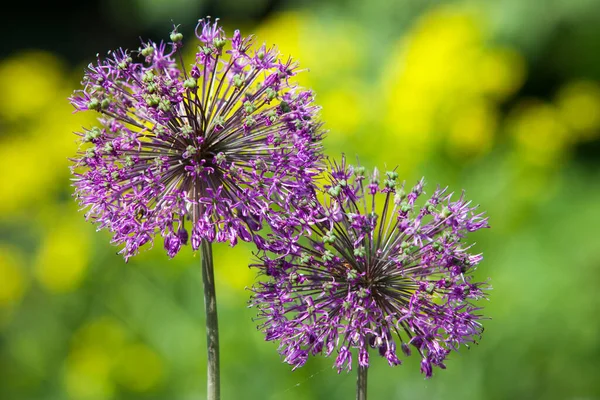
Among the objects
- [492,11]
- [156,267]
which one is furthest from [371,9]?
[156,267]

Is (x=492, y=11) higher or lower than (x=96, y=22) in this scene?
lower

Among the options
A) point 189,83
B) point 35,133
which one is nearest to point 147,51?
point 189,83

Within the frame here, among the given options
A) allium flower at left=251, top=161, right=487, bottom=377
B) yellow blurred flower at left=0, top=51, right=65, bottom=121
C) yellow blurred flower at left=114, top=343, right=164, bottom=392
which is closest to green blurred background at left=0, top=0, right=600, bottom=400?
yellow blurred flower at left=114, top=343, right=164, bottom=392

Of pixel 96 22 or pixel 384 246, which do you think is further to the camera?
pixel 96 22

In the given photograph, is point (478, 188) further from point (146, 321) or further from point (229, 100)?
point (229, 100)

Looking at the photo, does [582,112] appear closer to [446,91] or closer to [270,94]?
[446,91]

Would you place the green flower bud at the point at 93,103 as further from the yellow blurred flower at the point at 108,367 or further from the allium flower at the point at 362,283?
the yellow blurred flower at the point at 108,367

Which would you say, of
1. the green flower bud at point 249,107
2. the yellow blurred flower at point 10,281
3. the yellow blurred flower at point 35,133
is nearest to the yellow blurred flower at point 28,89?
the yellow blurred flower at point 35,133
